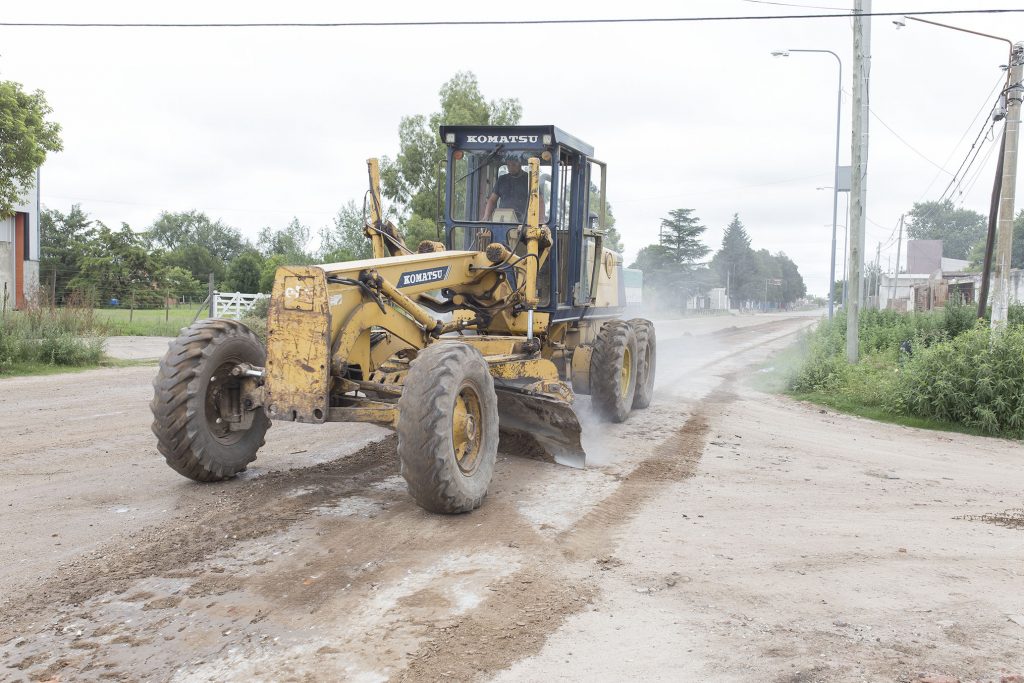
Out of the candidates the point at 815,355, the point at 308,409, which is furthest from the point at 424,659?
the point at 815,355

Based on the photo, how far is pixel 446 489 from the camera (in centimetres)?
612

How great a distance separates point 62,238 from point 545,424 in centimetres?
5800

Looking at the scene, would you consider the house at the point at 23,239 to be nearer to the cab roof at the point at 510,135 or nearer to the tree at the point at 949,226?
the cab roof at the point at 510,135

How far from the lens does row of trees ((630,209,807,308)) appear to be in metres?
84.2

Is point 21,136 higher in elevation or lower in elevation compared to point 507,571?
higher

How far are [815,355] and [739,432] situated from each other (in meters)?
8.71

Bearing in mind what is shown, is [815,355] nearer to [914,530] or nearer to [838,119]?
[914,530]

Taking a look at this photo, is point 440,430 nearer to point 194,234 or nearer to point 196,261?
point 196,261

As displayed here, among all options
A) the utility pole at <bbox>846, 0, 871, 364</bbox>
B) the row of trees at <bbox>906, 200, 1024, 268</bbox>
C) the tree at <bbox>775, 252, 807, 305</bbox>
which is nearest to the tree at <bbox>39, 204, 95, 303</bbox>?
the utility pole at <bbox>846, 0, 871, 364</bbox>

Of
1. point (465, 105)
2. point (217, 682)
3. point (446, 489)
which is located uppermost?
point (465, 105)

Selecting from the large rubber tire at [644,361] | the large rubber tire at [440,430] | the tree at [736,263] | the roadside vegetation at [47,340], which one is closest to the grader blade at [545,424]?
the large rubber tire at [440,430]

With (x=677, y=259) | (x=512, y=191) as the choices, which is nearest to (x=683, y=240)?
(x=677, y=259)

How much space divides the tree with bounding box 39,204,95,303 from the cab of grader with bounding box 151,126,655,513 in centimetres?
4346

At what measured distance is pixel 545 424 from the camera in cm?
848
